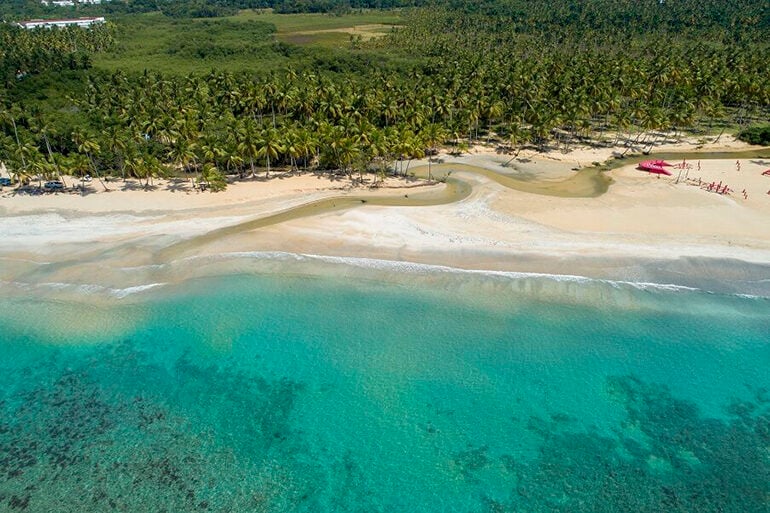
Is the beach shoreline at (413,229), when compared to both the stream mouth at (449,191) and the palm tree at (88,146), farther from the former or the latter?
the palm tree at (88,146)

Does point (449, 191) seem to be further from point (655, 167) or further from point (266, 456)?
point (266, 456)

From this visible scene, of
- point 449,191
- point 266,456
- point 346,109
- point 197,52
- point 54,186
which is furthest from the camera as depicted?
point 197,52

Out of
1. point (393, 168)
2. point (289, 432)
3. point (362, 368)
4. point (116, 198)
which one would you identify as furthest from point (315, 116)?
point (289, 432)

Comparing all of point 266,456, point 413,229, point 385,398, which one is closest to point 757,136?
point 413,229

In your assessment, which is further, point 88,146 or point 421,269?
point 88,146

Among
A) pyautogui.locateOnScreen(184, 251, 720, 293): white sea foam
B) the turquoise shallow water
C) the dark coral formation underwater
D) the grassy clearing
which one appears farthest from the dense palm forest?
the dark coral formation underwater

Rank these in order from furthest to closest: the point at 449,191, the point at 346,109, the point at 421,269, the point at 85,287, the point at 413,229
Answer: the point at 346,109, the point at 449,191, the point at 413,229, the point at 421,269, the point at 85,287
